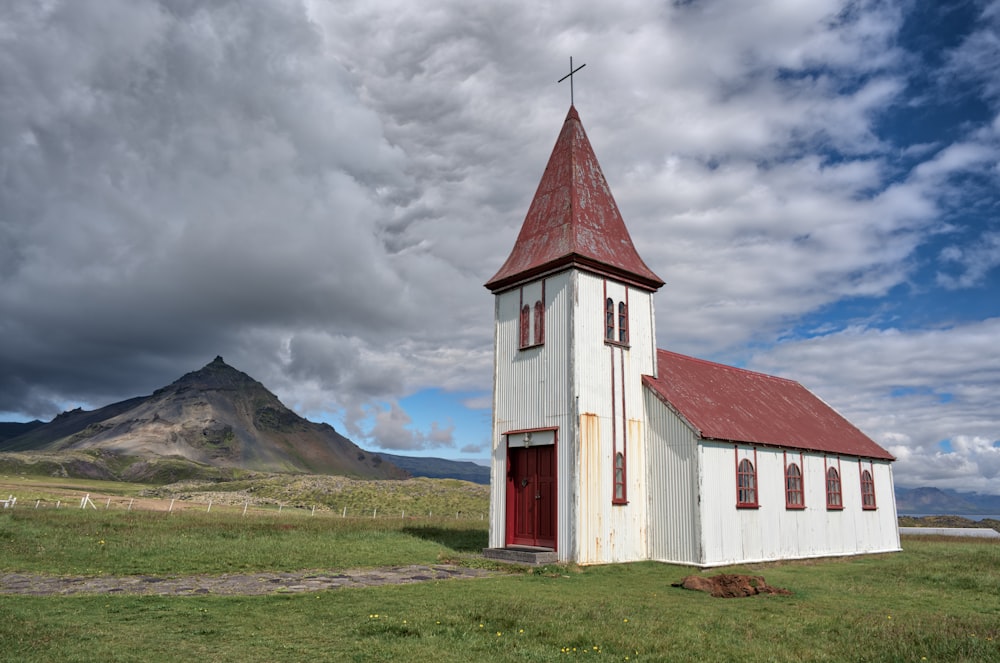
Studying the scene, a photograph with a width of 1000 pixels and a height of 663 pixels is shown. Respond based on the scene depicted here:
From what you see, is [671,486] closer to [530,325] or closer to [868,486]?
[530,325]

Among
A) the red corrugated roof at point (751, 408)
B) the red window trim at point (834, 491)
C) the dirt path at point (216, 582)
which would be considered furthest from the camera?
the red window trim at point (834, 491)

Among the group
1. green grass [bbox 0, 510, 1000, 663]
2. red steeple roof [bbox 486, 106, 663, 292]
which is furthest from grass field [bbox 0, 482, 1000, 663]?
red steeple roof [bbox 486, 106, 663, 292]

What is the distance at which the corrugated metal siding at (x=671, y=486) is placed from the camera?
20234mm

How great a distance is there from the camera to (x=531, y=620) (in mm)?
10250

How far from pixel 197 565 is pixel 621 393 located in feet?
42.4

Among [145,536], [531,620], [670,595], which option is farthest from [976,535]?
[145,536]

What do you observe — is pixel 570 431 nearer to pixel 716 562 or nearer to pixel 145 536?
pixel 716 562

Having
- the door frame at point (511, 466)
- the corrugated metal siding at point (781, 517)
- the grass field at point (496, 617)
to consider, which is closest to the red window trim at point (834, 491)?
the corrugated metal siding at point (781, 517)

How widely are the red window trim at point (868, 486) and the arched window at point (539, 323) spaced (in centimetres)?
1641

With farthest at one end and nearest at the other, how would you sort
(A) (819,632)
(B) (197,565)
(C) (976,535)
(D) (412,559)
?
(C) (976,535)
(D) (412,559)
(B) (197,565)
(A) (819,632)

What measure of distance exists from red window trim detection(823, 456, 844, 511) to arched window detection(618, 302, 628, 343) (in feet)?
35.4

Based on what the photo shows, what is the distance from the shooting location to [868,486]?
94.9 feet

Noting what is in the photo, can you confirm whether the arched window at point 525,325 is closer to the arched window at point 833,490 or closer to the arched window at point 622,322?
the arched window at point 622,322

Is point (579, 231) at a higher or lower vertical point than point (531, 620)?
higher
